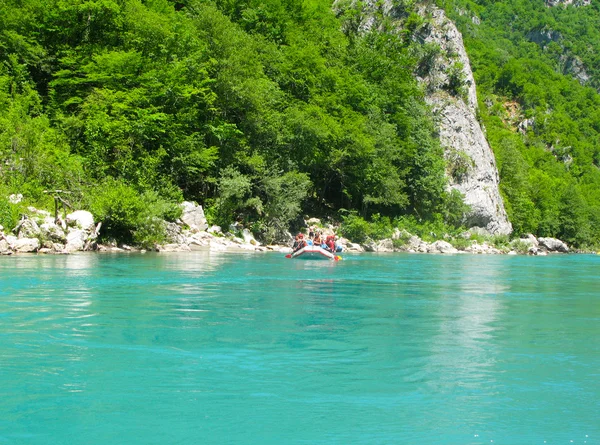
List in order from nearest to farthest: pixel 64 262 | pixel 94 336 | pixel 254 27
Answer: pixel 94 336
pixel 64 262
pixel 254 27

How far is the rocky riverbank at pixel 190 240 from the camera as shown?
76.8 feet

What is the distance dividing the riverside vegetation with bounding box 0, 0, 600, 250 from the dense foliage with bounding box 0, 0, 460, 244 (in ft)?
0.33

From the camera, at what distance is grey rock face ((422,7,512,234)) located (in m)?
58.9

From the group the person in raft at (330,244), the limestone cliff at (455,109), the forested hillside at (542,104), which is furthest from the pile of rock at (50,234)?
the forested hillside at (542,104)

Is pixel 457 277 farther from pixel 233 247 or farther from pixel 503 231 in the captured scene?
pixel 503 231

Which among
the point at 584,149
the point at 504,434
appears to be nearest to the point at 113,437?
the point at 504,434

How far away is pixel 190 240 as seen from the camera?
1256 inches

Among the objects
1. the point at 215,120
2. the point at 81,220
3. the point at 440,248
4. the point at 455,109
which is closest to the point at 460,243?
the point at 440,248

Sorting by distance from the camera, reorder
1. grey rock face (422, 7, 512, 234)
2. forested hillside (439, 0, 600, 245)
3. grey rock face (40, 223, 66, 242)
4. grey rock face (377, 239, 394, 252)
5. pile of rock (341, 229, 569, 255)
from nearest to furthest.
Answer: grey rock face (40, 223, 66, 242)
pile of rock (341, 229, 569, 255)
grey rock face (377, 239, 394, 252)
grey rock face (422, 7, 512, 234)
forested hillside (439, 0, 600, 245)

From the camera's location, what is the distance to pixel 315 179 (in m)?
47.5

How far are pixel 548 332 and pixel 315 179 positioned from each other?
37.8 m

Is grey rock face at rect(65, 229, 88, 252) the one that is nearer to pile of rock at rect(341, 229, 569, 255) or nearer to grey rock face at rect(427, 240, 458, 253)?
pile of rock at rect(341, 229, 569, 255)

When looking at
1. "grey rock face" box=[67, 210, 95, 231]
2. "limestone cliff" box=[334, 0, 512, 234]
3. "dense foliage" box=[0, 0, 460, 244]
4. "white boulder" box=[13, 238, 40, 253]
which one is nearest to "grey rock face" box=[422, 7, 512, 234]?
"limestone cliff" box=[334, 0, 512, 234]

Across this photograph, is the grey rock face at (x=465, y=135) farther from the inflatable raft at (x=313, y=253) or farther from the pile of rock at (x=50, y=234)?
the pile of rock at (x=50, y=234)
